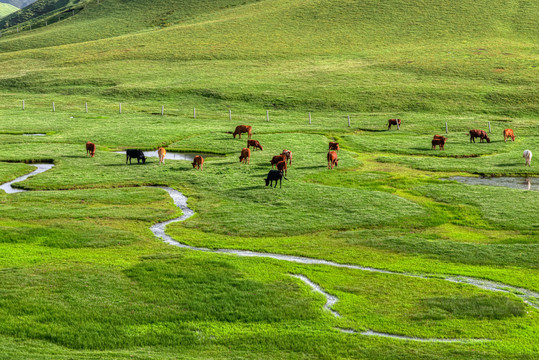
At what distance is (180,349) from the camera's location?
1897 centimetres

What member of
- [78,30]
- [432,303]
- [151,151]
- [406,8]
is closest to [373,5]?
[406,8]

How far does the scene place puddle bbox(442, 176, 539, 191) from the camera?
42.1 m

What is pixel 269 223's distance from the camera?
33.0 metres

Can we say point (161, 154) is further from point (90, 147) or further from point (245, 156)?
point (90, 147)

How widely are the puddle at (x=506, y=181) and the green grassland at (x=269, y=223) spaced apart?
1.63 metres

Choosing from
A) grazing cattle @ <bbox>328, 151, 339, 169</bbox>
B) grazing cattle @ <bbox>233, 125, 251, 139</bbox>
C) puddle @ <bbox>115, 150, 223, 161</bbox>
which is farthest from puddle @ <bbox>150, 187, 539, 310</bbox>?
grazing cattle @ <bbox>233, 125, 251, 139</bbox>

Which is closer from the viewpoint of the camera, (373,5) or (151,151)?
(151,151)

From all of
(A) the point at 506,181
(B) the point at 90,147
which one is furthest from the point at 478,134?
(B) the point at 90,147

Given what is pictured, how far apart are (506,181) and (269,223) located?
20509mm

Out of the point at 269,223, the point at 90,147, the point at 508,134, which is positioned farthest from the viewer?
the point at 508,134

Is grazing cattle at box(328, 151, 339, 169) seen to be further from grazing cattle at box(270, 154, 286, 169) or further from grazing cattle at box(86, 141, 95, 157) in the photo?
grazing cattle at box(86, 141, 95, 157)

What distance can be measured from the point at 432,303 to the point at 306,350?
595cm

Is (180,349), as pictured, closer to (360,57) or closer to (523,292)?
(523,292)

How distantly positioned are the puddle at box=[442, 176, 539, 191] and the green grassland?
1.63 m
